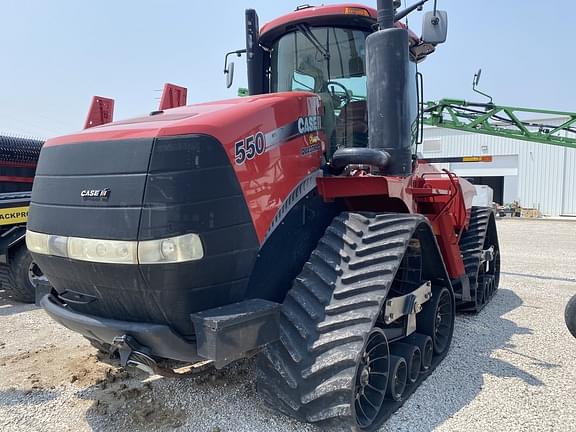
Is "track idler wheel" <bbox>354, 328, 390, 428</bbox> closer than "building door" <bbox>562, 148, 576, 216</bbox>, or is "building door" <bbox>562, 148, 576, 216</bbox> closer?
"track idler wheel" <bbox>354, 328, 390, 428</bbox>

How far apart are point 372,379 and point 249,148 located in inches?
64.1

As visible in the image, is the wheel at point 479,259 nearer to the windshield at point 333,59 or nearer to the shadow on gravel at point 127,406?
the windshield at point 333,59

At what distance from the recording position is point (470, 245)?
6.00 metres

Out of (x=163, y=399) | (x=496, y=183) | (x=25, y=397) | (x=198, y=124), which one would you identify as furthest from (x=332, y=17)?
(x=496, y=183)

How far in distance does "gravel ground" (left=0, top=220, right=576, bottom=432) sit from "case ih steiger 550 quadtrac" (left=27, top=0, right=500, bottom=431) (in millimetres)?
313

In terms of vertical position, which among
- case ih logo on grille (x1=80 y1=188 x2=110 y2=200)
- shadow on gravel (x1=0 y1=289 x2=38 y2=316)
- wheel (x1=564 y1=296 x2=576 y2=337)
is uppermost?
case ih logo on grille (x1=80 y1=188 x2=110 y2=200)

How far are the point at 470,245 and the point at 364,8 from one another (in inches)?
133

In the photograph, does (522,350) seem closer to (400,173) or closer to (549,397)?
(549,397)

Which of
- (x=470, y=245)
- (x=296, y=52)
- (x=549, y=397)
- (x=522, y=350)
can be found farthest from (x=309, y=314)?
(x=470, y=245)

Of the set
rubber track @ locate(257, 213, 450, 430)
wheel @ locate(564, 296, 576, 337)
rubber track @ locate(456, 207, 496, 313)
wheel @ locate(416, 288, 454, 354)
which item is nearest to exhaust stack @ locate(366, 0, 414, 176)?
rubber track @ locate(257, 213, 450, 430)

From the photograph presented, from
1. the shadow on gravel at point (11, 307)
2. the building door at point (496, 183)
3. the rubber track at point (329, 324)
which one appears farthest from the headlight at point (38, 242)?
the building door at point (496, 183)

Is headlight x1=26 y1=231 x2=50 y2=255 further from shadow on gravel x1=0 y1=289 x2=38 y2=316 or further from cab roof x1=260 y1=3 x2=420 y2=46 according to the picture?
shadow on gravel x1=0 y1=289 x2=38 y2=316

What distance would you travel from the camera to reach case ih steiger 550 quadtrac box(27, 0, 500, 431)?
245 cm

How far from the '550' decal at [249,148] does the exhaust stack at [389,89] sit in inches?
39.4
